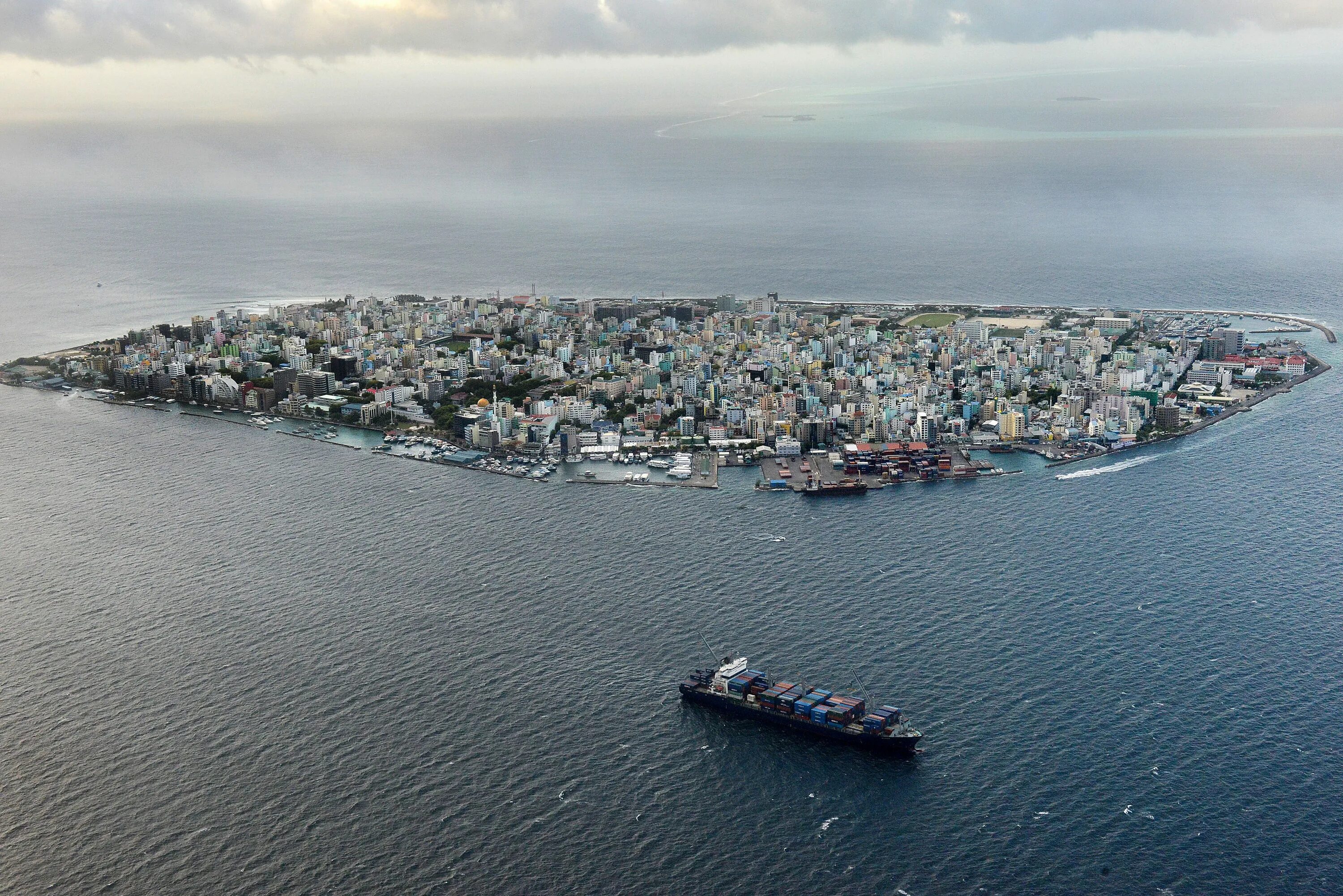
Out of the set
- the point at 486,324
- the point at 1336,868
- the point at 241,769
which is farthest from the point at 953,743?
the point at 486,324

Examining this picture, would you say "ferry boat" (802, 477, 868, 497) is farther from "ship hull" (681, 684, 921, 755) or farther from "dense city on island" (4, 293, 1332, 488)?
"ship hull" (681, 684, 921, 755)

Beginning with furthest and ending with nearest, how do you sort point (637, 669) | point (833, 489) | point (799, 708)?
point (833, 489) < point (637, 669) < point (799, 708)

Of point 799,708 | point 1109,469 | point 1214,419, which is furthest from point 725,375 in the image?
point 799,708

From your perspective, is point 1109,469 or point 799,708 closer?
point 799,708

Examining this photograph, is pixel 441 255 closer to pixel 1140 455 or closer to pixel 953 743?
pixel 1140 455

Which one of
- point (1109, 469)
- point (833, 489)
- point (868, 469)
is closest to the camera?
point (833, 489)

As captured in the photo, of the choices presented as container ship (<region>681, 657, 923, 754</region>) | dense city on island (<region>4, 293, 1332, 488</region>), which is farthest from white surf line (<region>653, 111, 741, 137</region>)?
container ship (<region>681, 657, 923, 754</region>)

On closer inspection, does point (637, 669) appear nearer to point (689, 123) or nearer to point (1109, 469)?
point (1109, 469)
